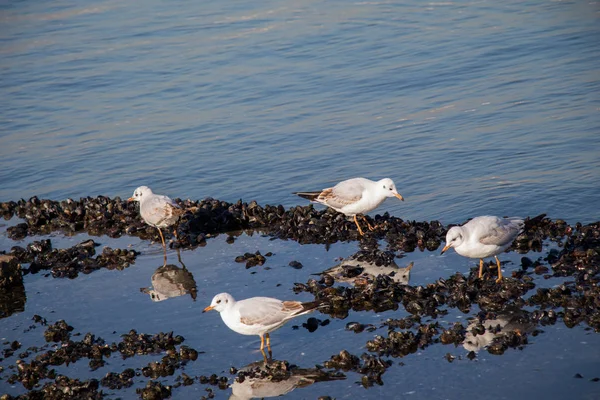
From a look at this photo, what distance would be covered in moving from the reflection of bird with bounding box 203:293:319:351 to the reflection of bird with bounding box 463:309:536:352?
205 centimetres

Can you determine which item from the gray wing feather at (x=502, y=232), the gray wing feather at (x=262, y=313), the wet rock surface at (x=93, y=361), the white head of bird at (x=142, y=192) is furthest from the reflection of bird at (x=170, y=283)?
the gray wing feather at (x=502, y=232)

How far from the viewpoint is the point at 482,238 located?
36.1 feet

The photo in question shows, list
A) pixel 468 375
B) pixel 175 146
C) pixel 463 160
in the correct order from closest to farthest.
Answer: pixel 468 375
pixel 463 160
pixel 175 146

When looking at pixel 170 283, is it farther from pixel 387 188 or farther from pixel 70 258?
pixel 387 188

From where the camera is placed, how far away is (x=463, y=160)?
18062 millimetres

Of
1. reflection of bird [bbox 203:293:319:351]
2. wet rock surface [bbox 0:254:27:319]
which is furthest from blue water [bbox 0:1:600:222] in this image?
reflection of bird [bbox 203:293:319:351]

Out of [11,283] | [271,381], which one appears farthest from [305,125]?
[271,381]

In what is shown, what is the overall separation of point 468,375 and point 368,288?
256cm

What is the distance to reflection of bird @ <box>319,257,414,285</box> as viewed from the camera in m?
11.7

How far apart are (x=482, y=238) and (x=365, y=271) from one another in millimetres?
2023

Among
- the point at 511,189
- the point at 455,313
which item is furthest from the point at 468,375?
the point at 511,189

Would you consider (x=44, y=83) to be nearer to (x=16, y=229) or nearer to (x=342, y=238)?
(x=16, y=229)

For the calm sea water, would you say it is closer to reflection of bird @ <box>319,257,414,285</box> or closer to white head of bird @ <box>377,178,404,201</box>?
reflection of bird @ <box>319,257,414,285</box>

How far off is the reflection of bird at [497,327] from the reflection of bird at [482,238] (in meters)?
0.96
